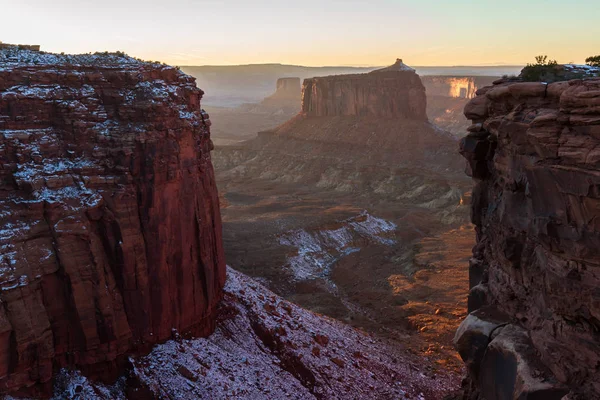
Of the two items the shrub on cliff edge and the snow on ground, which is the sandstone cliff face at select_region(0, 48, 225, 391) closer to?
the shrub on cliff edge

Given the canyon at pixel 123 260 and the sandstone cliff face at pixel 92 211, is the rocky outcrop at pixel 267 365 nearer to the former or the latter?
the canyon at pixel 123 260

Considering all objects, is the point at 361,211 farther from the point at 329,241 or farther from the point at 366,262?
the point at 366,262

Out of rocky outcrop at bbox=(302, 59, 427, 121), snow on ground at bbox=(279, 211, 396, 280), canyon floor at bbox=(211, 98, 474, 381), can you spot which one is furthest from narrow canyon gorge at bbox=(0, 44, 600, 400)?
rocky outcrop at bbox=(302, 59, 427, 121)

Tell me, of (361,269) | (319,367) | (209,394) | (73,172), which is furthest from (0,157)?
(361,269)

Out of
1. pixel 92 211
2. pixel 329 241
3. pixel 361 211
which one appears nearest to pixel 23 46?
pixel 92 211

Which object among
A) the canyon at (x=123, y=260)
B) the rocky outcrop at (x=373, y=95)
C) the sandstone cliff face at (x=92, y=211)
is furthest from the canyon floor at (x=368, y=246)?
the sandstone cliff face at (x=92, y=211)
